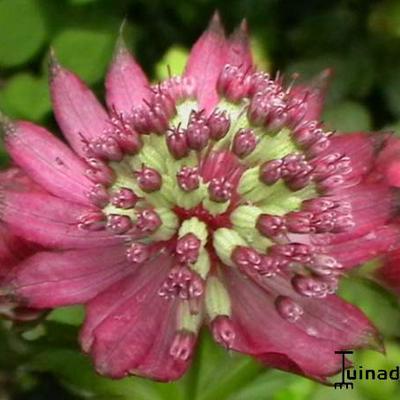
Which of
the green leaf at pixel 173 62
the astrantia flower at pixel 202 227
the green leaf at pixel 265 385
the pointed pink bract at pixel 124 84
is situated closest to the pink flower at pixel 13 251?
the astrantia flower at pixel 202 227

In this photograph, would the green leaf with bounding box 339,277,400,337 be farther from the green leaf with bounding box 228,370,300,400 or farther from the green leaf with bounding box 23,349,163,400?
the green leaf with bounding box 23,349,163,400

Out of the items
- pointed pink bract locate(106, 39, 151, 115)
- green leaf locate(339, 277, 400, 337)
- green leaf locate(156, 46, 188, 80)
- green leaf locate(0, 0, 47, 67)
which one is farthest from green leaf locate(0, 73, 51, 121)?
green leaf locate(339, 277, 400, 337)

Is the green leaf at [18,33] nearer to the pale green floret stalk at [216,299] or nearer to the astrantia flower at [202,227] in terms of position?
the astrantia flower at [202,227]

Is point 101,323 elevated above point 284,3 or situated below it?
below

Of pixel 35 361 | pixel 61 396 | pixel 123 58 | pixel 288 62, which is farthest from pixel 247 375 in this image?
pixel 288 62

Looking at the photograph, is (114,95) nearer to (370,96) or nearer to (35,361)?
(35,361)

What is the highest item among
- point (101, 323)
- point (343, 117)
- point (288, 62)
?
point (288, 62)
